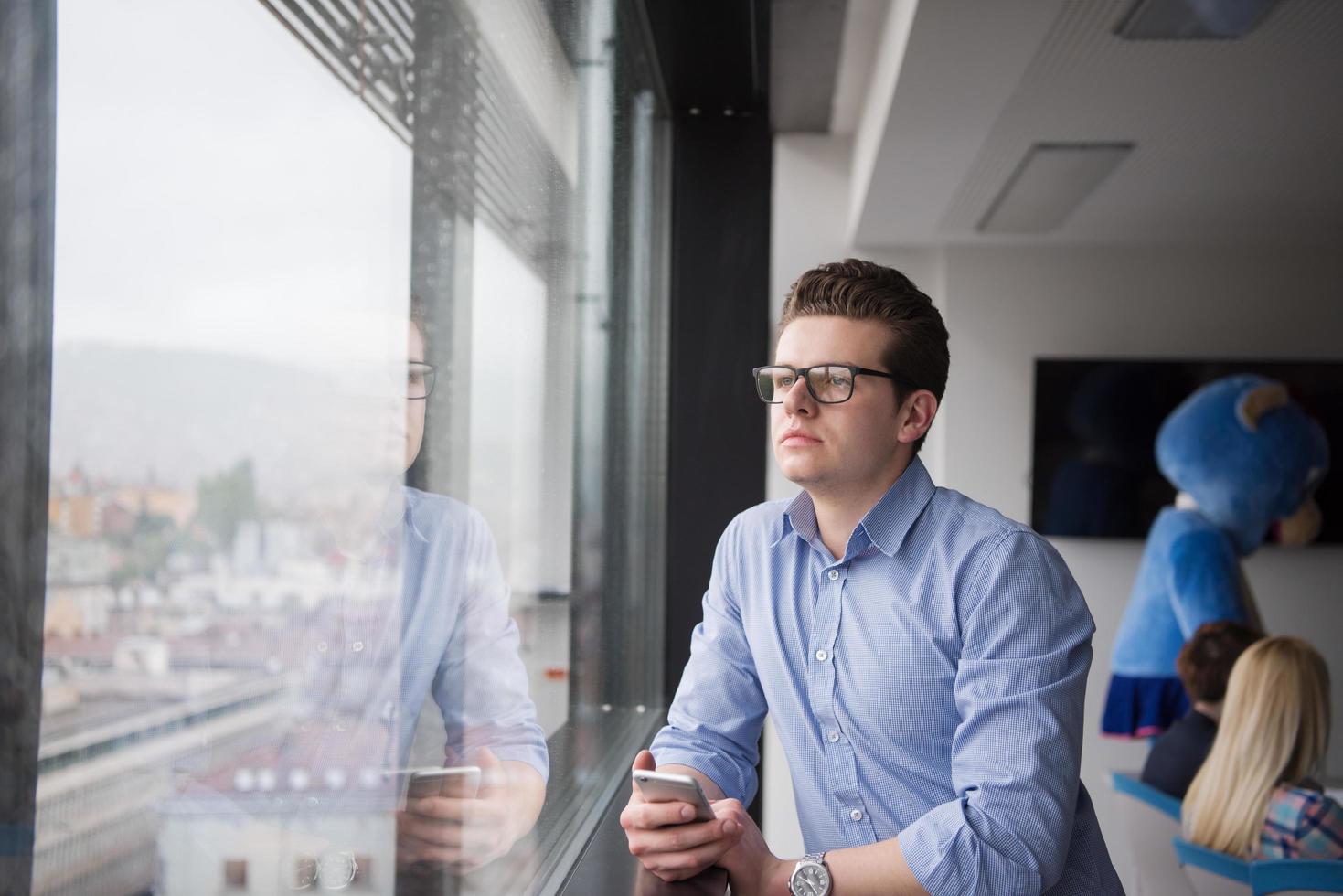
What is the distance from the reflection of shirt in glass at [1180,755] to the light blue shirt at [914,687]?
1.84 meters

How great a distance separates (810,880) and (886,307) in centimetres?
67

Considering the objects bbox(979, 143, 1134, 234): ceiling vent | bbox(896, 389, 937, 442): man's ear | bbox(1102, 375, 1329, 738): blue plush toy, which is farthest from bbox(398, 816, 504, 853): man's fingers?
bbox(1102, 375, 1329, 738): blue plush toy

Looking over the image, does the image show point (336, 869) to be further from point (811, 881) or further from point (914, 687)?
point (914, 687)

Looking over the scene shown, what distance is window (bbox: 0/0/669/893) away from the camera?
1.62 ft

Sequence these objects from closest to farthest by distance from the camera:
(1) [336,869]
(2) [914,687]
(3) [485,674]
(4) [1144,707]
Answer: (1) [336,869] → (3) [485,674] → (2) [914,687] → (4) [1144,707]

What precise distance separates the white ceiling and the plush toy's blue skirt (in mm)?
1636

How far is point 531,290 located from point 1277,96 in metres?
2.31

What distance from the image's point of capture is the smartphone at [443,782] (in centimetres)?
88

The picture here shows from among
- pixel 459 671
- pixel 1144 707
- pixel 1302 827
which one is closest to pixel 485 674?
pixel 459 671

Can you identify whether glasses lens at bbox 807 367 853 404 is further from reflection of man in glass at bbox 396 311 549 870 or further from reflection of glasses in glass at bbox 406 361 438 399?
reflection of glasses in glass at bbox 406 361 438 399

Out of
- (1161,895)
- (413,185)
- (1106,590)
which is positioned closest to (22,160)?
(413,185)

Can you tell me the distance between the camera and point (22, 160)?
458 mm

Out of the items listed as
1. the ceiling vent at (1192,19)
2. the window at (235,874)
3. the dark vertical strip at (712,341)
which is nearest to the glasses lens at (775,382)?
the window at (235,874)

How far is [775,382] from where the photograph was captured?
145cm
